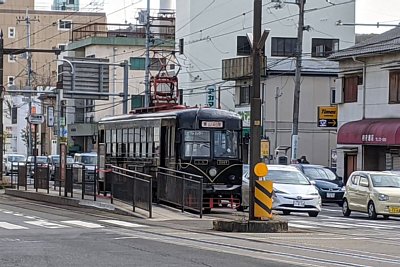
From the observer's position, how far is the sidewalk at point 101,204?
85.1ft

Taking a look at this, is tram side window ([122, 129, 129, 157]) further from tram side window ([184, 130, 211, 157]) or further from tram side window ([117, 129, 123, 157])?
tram side window ([184, 130, 211, 157])

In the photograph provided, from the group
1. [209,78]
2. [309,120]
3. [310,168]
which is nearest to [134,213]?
[310,168]

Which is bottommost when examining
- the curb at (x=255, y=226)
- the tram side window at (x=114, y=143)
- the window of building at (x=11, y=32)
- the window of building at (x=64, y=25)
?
the curb at (x=255, y=226)

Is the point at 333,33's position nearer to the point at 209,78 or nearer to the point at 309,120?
the point at 209,78

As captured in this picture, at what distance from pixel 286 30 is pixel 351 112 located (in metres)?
25.5

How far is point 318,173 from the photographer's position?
136 ft

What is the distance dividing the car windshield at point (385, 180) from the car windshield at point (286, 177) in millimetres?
2227

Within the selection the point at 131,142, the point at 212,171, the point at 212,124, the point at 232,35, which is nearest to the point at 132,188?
the point at 212,171

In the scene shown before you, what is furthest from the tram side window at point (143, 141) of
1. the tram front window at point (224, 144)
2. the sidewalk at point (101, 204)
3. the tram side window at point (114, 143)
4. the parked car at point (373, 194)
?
the parked car at point (373, 194)

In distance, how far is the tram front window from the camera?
1161 inches

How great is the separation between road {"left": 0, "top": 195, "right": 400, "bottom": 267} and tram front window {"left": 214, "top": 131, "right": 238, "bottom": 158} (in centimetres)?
278

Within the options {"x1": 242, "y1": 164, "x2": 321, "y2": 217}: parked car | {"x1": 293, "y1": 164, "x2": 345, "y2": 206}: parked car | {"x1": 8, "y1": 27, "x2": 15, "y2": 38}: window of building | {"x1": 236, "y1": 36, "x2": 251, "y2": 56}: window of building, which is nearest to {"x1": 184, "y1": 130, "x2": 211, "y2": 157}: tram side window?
{"x1": 242, "y1": 164, "x2": 321, "y2": 217}: parked car

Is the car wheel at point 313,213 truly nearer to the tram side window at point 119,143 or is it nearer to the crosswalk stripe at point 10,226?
the tram side window at point 119,143

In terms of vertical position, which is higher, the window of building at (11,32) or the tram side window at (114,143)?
the window of building at (11,32)
